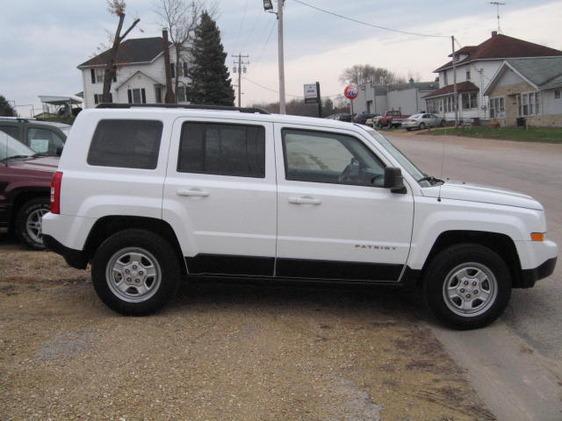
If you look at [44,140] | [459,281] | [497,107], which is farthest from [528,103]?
[459,281]

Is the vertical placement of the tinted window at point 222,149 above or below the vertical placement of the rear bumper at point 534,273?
above

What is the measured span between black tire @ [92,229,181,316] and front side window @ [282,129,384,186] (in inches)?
50.3

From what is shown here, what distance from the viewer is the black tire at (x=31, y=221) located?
26.0 ft

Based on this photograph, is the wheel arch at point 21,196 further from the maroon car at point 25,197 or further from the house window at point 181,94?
the house window at point 181,94

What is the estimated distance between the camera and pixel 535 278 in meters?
5.30

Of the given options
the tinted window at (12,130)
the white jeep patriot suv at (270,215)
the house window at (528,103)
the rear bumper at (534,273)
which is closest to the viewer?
the white jeep patriot suv at (270,215)

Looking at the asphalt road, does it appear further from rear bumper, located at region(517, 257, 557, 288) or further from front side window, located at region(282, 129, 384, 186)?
front side window, located at region(282, 129, 384, 186)

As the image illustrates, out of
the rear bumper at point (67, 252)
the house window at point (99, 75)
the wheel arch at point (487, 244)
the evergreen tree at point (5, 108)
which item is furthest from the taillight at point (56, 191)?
the house window at point (99, 75)

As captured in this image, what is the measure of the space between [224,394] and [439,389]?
1.46 m

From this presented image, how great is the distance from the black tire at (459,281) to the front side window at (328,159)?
91 cm

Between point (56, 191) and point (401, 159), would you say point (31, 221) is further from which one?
point (401, 159)

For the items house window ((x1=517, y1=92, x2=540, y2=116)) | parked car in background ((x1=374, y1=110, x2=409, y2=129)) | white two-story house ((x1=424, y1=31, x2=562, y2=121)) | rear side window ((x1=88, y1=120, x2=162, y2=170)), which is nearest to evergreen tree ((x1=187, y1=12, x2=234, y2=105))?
parked car in background ((x1=374, y1=110, x2=409, y2=129))

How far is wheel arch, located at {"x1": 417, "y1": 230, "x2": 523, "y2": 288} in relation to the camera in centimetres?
523

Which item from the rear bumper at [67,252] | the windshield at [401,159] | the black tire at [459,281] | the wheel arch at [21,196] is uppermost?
the windshield at [401,159]
